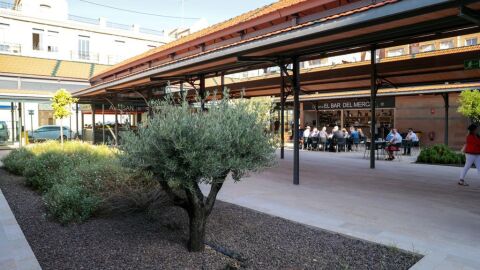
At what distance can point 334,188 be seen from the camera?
25.8 feet

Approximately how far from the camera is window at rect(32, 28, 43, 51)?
35.3m

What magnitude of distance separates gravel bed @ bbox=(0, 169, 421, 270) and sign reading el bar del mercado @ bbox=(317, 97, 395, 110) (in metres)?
18.9

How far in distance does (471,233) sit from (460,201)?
209cm

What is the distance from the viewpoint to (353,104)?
78.2 ft

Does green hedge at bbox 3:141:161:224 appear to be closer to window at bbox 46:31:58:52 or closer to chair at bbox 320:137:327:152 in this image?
chair at bbox 320:137:327:152

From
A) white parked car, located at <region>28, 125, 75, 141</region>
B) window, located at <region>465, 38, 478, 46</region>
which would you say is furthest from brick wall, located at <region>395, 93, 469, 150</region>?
white parked car, located at <region>28, 125, 75, 141</region>

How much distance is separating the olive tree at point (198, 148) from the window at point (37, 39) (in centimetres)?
3766

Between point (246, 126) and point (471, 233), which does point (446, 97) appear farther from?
point (246, 126)

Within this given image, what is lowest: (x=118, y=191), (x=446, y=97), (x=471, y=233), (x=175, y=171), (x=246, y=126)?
(x=471, y=233)

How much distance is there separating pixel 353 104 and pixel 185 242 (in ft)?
70.5

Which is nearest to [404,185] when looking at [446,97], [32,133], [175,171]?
[175,171]

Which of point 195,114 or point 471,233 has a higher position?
point 195,114

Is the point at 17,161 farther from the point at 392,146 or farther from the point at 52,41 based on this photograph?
the point at 52,41

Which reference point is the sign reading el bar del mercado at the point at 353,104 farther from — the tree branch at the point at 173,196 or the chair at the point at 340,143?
the tree branch at the point at 173,196
